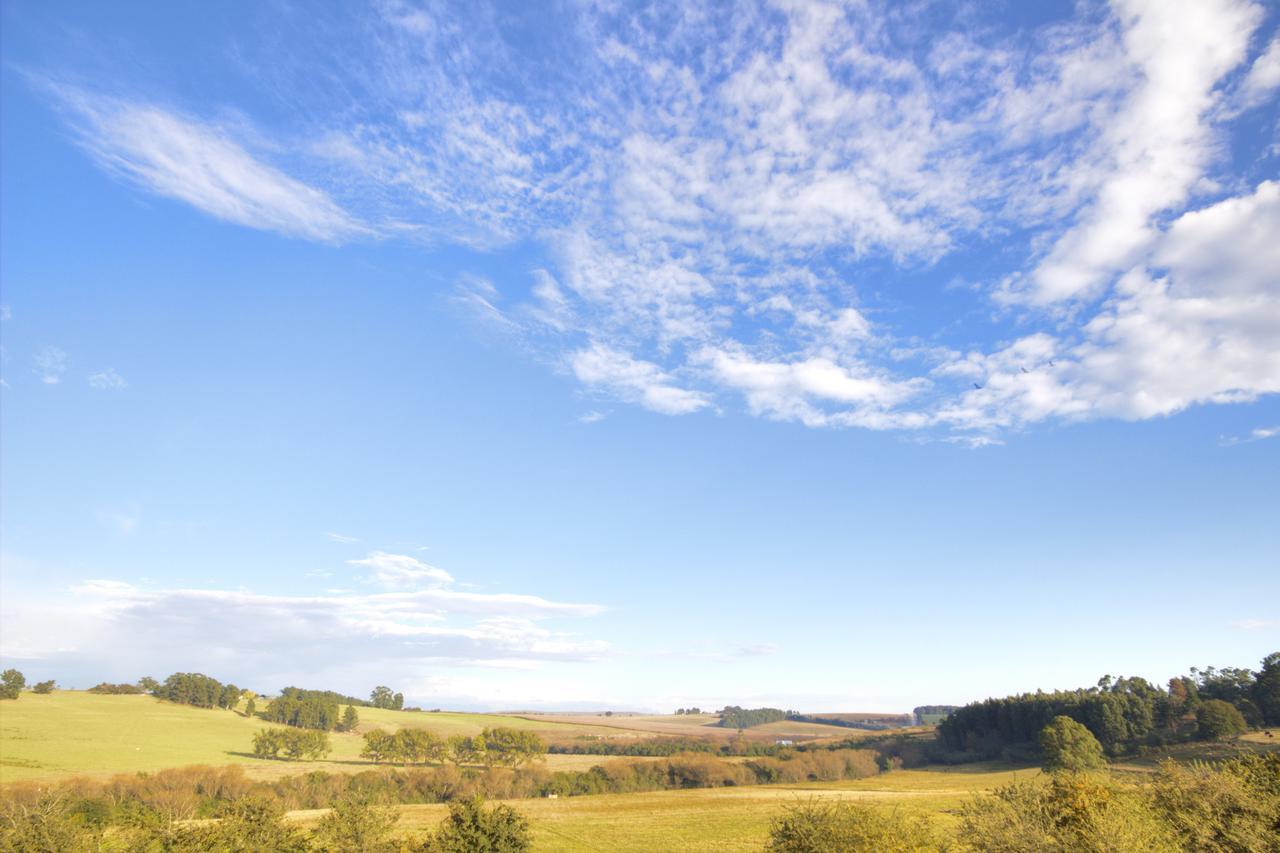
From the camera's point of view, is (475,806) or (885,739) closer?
(475,806)

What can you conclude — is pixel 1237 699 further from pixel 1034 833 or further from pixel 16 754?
pixel 16 754

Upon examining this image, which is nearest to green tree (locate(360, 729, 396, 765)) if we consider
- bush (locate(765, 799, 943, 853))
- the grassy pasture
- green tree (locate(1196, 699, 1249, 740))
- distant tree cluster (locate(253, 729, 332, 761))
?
distant tree cluster (locate(253, 729, 332, 761))

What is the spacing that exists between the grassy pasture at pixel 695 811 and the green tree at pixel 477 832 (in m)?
9.68

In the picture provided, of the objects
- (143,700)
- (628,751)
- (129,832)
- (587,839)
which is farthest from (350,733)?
(129,832)

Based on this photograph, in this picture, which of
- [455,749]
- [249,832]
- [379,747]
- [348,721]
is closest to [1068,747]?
[249,832]

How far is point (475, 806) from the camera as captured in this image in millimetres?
38969

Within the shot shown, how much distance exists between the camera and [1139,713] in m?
116

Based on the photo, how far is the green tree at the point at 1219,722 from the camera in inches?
4085

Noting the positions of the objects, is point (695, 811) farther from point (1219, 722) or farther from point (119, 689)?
point (119, 689)

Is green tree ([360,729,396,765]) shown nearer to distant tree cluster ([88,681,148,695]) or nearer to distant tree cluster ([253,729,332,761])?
distant tree cluster ([253,729,332,761])

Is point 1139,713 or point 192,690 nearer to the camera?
point 1139,713

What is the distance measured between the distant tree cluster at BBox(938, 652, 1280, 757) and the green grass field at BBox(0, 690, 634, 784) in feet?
275

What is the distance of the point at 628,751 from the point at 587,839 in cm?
9959

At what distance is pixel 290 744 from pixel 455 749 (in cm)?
3195
